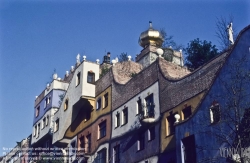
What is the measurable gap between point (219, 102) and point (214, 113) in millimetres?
438

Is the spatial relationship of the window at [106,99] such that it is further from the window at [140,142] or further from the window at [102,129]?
the window at [140,142]

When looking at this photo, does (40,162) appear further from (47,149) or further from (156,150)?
(156,150)

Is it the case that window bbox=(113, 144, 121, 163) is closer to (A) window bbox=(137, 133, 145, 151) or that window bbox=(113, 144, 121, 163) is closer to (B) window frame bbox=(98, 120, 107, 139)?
(B) window frame bbox=(98, 120, 107, 139)

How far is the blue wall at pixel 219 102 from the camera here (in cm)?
1297

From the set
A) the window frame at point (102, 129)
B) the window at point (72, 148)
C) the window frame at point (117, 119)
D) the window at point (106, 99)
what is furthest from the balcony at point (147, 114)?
the window at point (72, 148)

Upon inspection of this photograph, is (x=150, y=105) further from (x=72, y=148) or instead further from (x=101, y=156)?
(x=72, y=148)

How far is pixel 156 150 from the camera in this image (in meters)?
18.9

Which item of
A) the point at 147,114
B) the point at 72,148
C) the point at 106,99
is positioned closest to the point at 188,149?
the point at 147,114

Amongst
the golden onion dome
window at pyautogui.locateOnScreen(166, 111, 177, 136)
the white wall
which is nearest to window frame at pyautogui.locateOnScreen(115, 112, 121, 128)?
the white wall

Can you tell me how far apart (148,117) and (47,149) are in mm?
13671

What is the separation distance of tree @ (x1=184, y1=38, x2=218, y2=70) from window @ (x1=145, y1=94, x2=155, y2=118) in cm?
989

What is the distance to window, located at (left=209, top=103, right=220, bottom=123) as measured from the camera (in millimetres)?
13738

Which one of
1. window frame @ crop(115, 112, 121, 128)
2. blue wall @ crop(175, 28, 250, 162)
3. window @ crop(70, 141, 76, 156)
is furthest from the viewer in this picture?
window @ crop(70, 141, 76, 156)

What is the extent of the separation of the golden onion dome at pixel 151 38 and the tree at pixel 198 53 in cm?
365
